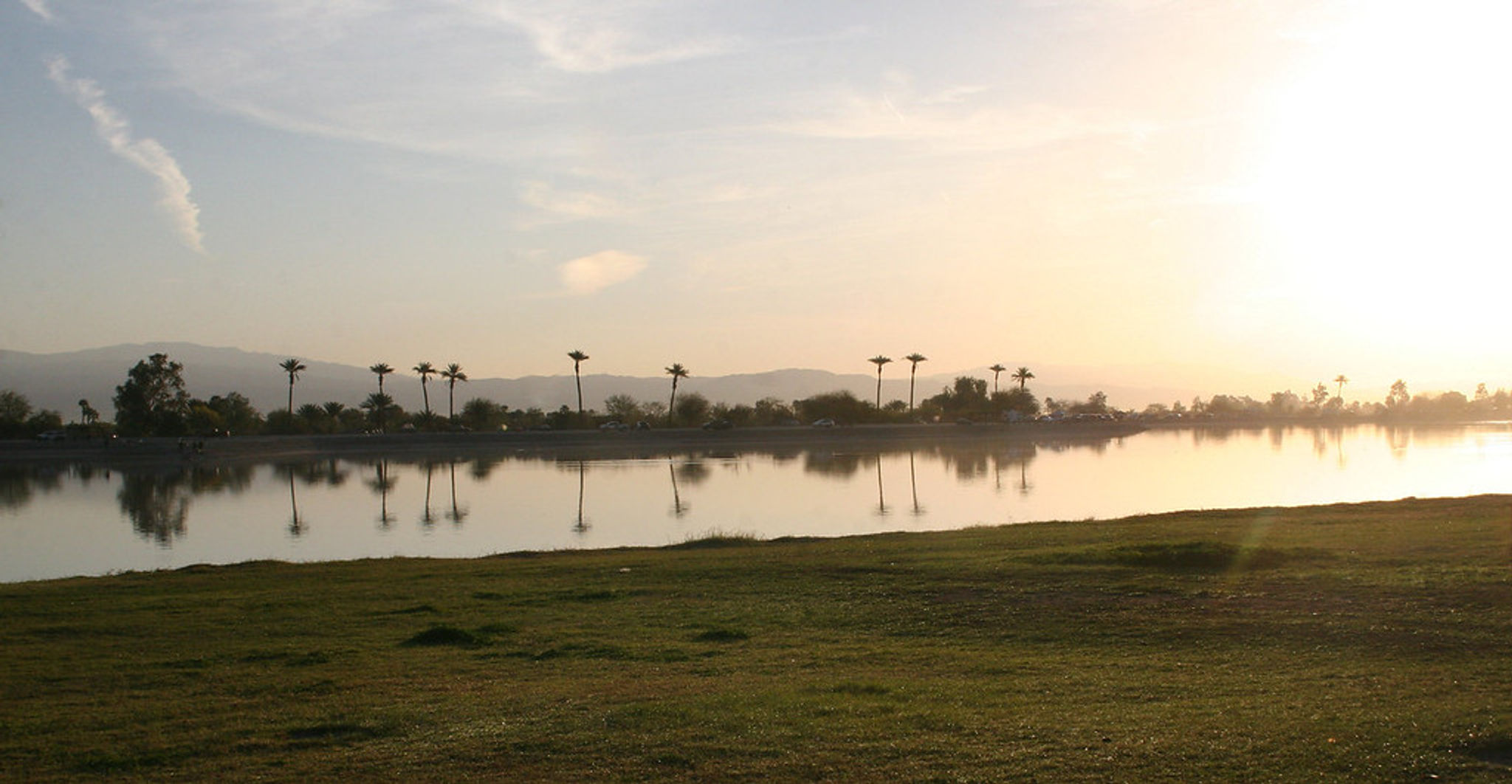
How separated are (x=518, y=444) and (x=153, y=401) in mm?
31757

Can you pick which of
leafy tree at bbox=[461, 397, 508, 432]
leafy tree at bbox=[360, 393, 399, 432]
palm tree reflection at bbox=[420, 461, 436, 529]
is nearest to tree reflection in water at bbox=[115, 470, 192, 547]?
palm tree reflection at bbox=[420, 461, 436, 529]

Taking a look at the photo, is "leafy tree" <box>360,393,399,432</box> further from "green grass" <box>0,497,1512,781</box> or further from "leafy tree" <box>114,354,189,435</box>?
"green grass" <box>0,497,1512,781</box>

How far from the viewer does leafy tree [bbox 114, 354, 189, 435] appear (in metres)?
92.5

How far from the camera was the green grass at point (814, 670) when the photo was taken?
7098 mm

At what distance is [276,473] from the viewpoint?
63.9 m

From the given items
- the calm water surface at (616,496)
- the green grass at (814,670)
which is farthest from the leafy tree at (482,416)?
the green grass at (814,670)

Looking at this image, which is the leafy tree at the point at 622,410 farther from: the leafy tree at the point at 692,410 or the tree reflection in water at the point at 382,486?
the tree reflection in water at the point at 382,486

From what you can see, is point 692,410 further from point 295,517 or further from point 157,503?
point 295,517

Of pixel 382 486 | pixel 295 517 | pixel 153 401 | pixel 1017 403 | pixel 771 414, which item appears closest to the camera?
pixel 295 517

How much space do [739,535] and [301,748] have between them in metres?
19.4

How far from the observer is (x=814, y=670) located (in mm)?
10094

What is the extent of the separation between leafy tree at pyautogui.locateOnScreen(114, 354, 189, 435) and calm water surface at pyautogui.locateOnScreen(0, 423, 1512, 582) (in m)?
24.0

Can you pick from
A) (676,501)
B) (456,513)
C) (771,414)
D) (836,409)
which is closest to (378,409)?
(771,414)

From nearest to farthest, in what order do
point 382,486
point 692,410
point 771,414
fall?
point 382,486 < point 692,410 < point 771,414
